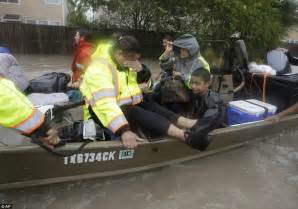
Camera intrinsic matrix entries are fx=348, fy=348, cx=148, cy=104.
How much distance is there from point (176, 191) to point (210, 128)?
0.78 metres

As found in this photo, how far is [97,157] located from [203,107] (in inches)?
54.3

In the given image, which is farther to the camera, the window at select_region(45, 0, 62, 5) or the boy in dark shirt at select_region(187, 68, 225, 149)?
the window at select_region(45, 0, 62, 5)

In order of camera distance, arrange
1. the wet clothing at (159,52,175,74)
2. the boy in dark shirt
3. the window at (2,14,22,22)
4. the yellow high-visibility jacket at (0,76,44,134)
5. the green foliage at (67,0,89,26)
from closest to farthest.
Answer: the yellow high-visibility jacket at (0,76,44,134)
the boy in dark shirt
the wet clothing at (159,52,175,74)
the green foliage at (67,0,89,26)
the window at (2,14,22,22)

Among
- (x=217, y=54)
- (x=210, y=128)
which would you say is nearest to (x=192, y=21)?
(x=217, y=54)

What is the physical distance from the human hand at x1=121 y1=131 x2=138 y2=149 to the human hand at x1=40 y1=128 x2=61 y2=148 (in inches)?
22.5

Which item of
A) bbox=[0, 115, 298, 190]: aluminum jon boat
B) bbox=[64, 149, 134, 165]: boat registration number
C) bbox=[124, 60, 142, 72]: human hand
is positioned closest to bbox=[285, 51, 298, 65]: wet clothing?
bbox=[0, 115, 298, 190]: aluminum jon boat

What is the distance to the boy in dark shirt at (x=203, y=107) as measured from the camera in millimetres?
3520

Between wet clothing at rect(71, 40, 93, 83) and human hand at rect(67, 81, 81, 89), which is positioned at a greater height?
wet clothing at rect(71, 40, 93, 83)

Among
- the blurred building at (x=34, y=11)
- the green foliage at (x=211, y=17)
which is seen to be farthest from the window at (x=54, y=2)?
the green foliage at (x=211, y=17)

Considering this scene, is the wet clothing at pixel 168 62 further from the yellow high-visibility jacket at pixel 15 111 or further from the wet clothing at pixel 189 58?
the yellow high-visibility jacket at pixel 15 111

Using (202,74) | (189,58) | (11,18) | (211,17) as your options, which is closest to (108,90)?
(202,74)

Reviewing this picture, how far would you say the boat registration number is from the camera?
3.17 metres

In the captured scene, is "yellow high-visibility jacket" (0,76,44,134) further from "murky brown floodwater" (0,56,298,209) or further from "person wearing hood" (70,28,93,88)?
"person wearing hood" (70,28,93,88)

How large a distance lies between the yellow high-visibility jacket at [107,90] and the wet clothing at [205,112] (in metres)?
0.80
